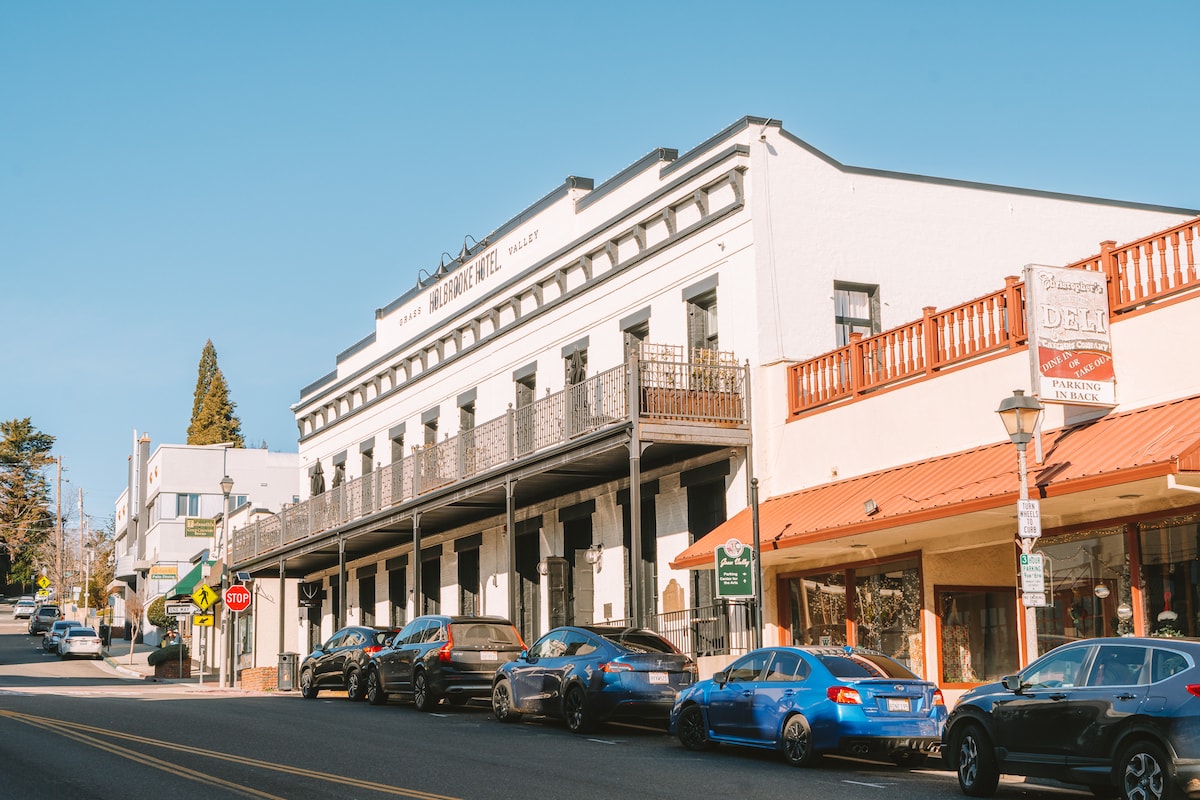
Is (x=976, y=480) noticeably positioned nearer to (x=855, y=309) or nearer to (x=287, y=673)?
(x=855, y=309)

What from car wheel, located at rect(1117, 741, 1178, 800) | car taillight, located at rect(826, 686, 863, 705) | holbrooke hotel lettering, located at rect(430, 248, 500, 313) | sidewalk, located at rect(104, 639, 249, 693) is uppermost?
holbrooke hotel lettering, located at rect(430, 248, 500, 313)

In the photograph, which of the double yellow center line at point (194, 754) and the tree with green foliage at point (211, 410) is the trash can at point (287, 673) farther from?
the tree with green foliage at point (211, 410)

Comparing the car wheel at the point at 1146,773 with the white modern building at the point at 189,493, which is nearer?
the car wheel at the point at 1146,773

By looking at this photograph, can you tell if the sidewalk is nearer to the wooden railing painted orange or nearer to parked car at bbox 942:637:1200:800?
the wooden railing painted orange

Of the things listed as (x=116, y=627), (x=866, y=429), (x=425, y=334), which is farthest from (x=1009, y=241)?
(x=116, y=627)

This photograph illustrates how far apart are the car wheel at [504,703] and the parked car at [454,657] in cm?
192

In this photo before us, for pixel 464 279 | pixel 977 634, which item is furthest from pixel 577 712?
pixel 464 279

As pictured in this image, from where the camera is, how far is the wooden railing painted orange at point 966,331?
1733 cm

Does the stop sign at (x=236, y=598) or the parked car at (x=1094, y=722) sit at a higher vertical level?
the stop sign at (x=236, y=598)

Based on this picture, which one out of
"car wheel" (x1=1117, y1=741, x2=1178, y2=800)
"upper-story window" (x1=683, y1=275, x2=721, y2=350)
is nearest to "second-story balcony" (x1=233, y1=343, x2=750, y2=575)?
"upper-story window" (x1=683, y1=275, x2=721, y2=350)

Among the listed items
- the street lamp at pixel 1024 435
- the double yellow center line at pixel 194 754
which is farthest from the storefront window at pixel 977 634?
the double yellow center line at pixel 194 754

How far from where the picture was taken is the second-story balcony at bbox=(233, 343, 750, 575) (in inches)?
935

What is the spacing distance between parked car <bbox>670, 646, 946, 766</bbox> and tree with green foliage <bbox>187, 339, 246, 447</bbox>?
261ft

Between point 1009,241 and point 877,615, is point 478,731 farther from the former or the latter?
point 1009,241
